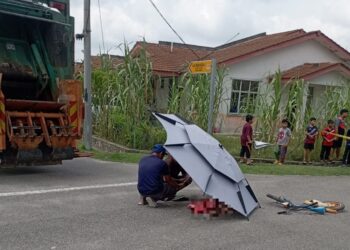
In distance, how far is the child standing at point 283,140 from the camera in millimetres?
12078

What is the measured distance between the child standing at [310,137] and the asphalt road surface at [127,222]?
4133mm

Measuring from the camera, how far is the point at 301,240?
5.55m

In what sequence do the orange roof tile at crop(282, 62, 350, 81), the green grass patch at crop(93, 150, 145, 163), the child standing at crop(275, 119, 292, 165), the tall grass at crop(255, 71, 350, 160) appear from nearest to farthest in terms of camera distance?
1. the green grass patch at crop(93, 150, 145, 163)
2. the child standing at crop(275, 119, 292, 165)
3. the tall grass at crop(255, 71, 350, 160)
4. the orange roof tile at crop(282, 62, 350, 81)

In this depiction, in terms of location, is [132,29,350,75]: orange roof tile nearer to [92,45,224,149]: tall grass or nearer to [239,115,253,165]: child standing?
[92,45,224,149]: tall grass

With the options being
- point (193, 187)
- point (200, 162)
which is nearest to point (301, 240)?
point (200, 162)

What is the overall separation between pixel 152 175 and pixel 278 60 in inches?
640

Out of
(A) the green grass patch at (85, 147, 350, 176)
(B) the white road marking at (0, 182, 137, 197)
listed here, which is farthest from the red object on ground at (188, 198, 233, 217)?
(A) the green grass patch at (85, 147, 350, 176)

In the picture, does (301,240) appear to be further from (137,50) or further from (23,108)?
(137,50)

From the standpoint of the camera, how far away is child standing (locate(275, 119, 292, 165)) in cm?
1208

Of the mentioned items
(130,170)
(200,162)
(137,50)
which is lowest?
(130,170)

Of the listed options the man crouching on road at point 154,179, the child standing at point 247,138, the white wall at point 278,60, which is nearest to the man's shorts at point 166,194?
the man crouching on road at point 154,179

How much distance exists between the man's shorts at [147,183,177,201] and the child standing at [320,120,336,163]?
7019 mm

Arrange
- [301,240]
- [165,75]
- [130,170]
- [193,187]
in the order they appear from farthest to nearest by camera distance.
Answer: [165,75] < [130,170] < [193,187] < [301,240]

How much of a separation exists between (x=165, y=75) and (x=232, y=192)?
13.1m
